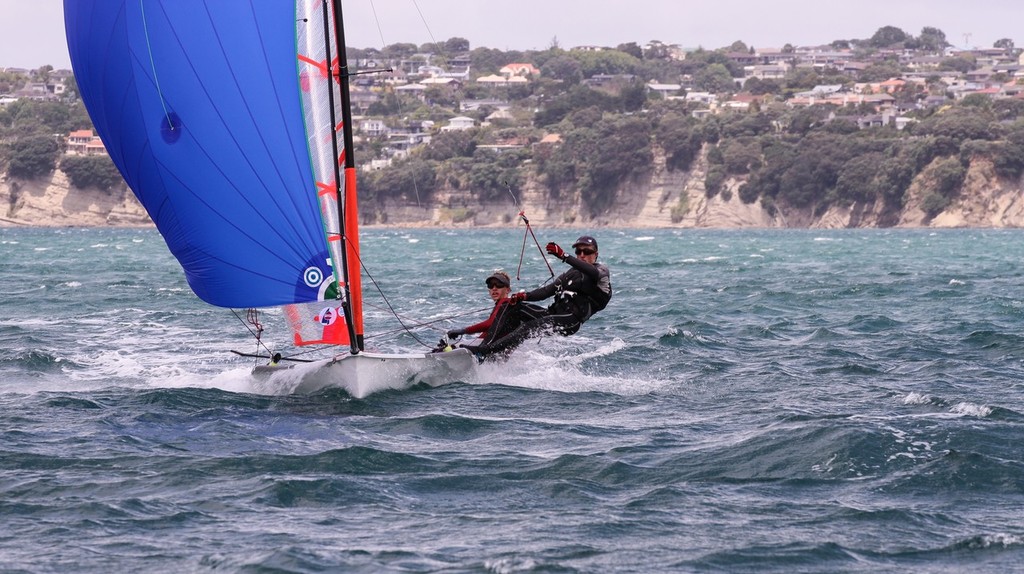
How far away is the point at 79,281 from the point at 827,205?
253 ft

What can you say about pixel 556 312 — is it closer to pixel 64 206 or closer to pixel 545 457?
pixel 545 457

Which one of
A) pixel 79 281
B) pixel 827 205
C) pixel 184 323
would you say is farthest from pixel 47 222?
pixel 184 323

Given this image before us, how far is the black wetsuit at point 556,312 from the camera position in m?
13.2

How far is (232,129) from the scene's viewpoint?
11.9 metres

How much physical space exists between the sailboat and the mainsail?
0.04 feet

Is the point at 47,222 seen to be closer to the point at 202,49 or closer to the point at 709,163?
the point at 709,163

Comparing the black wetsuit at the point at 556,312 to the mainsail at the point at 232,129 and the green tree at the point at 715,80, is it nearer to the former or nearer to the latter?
the mainsail at the point at 232,129

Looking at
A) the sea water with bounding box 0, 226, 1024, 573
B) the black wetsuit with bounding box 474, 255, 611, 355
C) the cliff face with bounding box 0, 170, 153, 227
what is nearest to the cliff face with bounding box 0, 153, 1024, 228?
the cliff face with bounding box 0, 170, 153, 227

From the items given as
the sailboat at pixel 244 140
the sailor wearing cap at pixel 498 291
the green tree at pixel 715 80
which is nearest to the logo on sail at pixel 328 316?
the sailboat at pixel 244 140

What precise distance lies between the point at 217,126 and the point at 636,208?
9457cm

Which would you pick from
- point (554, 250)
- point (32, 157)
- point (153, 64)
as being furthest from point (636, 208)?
point (153, 64)

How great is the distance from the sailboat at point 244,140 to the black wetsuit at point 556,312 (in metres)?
1.36

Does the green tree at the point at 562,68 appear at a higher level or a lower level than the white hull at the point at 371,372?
higher

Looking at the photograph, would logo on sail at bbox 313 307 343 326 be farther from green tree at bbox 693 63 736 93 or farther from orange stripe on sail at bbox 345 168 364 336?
green tree at bbox 693 63 736 93
